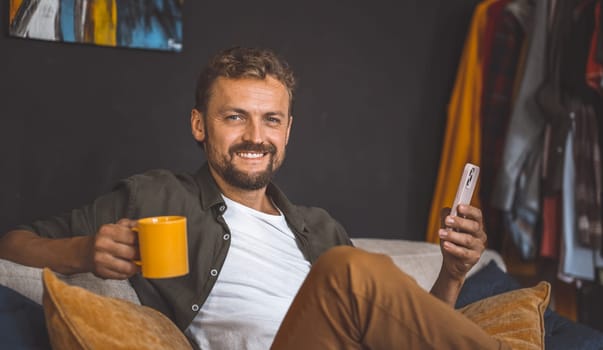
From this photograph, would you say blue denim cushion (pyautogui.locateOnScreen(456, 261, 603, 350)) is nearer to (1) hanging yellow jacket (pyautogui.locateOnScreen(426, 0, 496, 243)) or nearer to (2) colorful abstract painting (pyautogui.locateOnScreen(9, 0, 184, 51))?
(1) hanging yellow jacket (pyautogui.locateOnScreen(426, 0, 496, 243))

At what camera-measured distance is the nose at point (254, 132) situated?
1.89 m

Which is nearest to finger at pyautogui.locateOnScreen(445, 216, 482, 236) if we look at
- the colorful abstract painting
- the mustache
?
the mustache

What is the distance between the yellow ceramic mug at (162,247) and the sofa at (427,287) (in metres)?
0.18

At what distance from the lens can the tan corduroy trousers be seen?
125 cm

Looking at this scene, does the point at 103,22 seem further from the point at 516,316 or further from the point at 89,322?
the point at 516,316

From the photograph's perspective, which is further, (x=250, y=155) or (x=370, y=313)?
(x=250, y=155)

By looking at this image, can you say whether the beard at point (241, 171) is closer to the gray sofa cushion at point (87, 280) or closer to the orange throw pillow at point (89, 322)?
the gray sofa cushion at point (87, 280)

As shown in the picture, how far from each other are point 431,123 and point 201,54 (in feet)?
4.01

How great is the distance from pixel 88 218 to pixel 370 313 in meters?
0.83

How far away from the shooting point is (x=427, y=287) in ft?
7.61

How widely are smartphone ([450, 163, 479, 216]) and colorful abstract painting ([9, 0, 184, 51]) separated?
1415mm

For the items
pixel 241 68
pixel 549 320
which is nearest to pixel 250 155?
pixel 241 68

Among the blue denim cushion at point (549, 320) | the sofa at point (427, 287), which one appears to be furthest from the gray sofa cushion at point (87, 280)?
the blue denim cushion at point (549, 320)

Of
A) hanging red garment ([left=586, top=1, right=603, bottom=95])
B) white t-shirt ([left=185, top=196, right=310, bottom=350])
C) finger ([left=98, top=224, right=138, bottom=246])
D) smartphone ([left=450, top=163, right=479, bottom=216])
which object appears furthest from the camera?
hanging red garment ([left=586, top=1, right=603, bottom=95])
